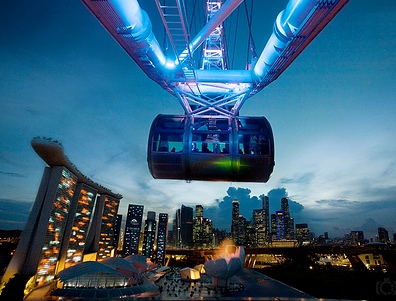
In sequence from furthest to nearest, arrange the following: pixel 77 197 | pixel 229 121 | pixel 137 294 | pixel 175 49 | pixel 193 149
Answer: pixel 77 197, pixel 137 294, pixel 229 121, pixel 193 149, pixel 175 49

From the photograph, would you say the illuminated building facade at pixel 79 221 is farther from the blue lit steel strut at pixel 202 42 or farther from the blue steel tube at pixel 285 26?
the blue steel tube at pixel 285 26

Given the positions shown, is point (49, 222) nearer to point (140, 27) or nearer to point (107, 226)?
point (140, 27)

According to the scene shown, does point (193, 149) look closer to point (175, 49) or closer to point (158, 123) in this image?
point (158, 123)

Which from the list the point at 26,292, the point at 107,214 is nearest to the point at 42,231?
the point at 26,292

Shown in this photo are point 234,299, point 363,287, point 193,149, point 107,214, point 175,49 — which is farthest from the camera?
point 107,214
